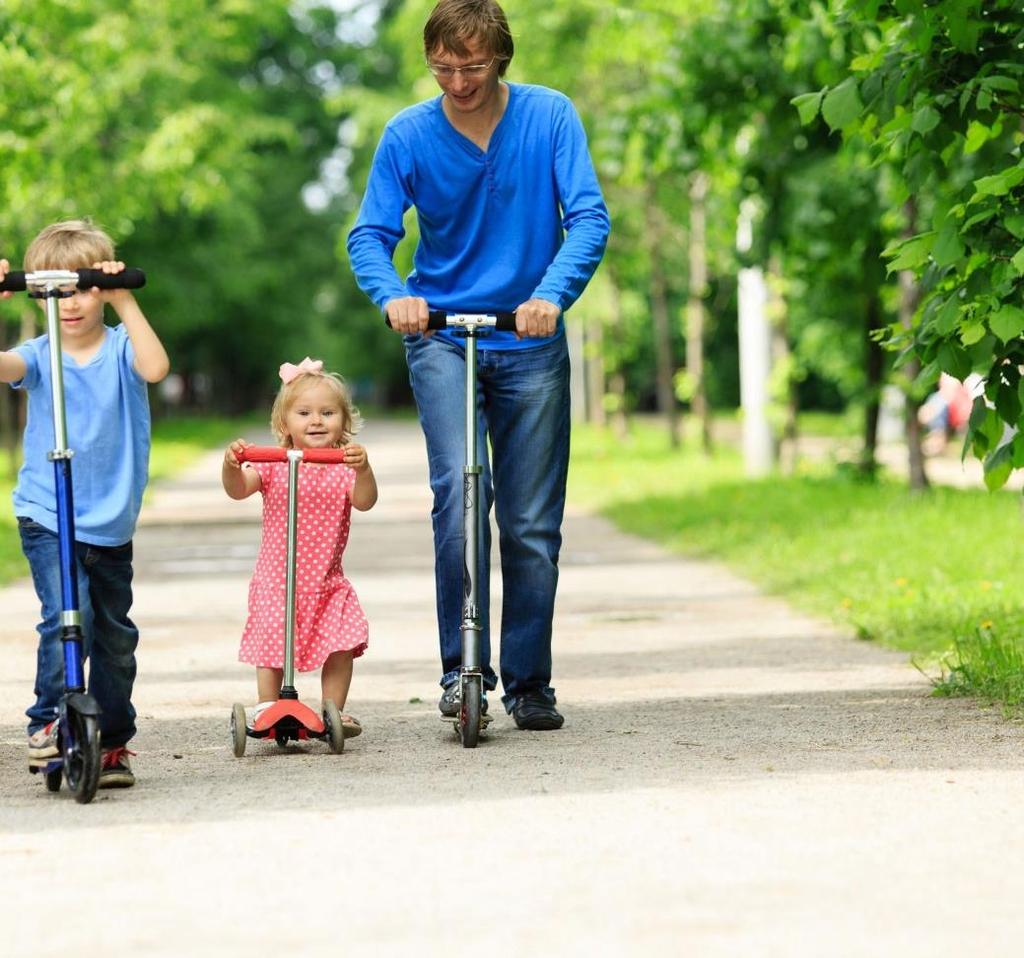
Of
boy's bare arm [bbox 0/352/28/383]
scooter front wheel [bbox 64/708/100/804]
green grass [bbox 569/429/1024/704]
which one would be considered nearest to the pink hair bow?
boy's bare arm [bbox 0/352/28/383]

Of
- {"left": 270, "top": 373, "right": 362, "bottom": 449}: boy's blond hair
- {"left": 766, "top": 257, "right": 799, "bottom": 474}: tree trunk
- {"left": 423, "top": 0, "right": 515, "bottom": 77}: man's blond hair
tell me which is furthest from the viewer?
{"left": 766, "top": 257, "right": 799, "bottom": 474}: tree trunk

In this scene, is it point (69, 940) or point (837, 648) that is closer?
point (69, 940)

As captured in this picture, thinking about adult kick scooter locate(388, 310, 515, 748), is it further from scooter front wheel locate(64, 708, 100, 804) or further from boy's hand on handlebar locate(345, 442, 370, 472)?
scooter front wheel locate(64, 708, 100, 804)

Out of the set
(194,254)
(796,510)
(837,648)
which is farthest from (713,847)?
(194,254)

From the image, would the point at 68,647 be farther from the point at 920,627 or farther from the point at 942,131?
the point at 920,627

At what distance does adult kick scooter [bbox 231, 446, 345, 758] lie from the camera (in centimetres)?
590

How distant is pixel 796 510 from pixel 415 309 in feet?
32.8

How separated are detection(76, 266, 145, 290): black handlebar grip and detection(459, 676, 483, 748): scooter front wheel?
1.47 m

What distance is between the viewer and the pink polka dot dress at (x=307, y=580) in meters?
6.22

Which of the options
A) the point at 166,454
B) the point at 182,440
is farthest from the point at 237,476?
the point at 182,440

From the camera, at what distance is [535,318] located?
5863 millimetres

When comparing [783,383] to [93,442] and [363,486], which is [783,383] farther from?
[93,442]

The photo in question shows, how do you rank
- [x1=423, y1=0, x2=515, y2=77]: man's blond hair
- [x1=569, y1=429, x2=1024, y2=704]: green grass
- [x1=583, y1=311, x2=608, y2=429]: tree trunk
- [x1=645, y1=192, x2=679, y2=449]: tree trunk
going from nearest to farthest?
[x1=423, y1=0, x2=515, y2=77]: man's blond hair
[x1=569, y1=429, x2=1024, y2=704]: green grass
[x1=645, y1=192, x2=679, y2=449]: tree trunk
[x1=583, y1=311, x2=608, y2=429]: tree trunk

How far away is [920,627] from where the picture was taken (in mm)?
8711
